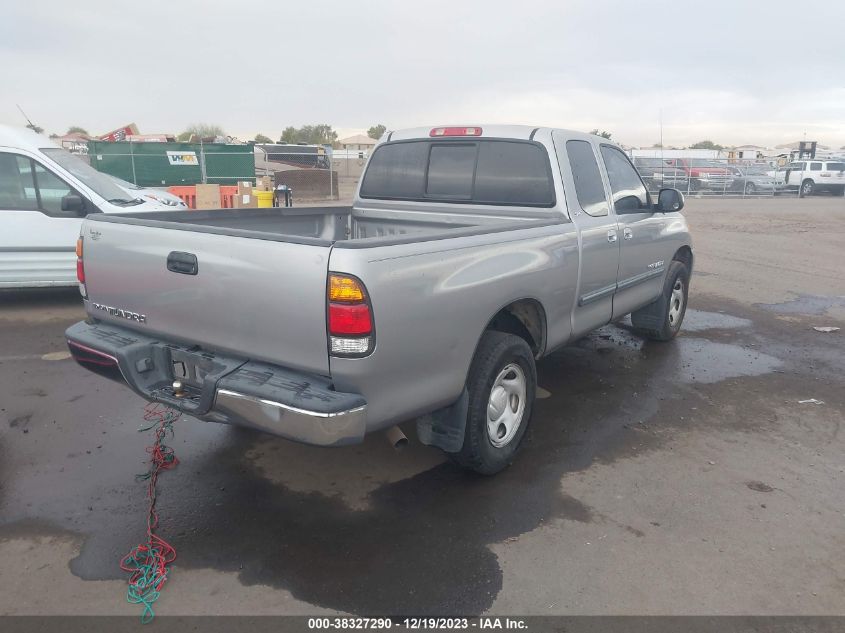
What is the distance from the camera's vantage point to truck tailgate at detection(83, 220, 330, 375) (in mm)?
2863

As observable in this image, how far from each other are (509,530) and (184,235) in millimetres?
2203

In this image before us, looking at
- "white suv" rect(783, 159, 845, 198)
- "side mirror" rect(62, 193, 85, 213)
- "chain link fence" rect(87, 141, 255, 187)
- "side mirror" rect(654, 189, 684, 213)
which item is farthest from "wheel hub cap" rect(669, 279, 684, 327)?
"white suv" rect(783, 159, 845, 198)

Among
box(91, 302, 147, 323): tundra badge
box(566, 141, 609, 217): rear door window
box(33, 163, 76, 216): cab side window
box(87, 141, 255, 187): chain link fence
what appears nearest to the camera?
box(91, 302, 147, 323): tundra badge

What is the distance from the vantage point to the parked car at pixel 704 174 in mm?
31672

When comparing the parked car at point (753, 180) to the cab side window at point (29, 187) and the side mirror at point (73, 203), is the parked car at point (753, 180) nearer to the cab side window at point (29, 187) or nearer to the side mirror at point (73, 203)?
the side mirror at point (73, 203)

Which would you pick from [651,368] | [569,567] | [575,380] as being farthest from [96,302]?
[651,368]

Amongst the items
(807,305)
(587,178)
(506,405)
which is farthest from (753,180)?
(506,405)

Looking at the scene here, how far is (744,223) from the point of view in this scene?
1886 cm

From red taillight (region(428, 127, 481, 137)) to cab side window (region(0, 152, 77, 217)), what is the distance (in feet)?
15.1

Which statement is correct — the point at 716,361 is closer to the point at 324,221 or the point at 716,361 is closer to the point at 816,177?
the point at 324,221

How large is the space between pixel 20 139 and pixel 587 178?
6391 millimetres

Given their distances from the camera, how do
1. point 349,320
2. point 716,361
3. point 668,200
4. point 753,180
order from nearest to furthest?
1. point 349,320
2. point 668,200
3. point 716,361
4. point 753,180

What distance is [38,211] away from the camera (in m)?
7.36

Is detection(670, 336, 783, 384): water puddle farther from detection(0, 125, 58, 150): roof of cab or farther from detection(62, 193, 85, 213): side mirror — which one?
detection(0, 125, 58, 150): roof of cab
